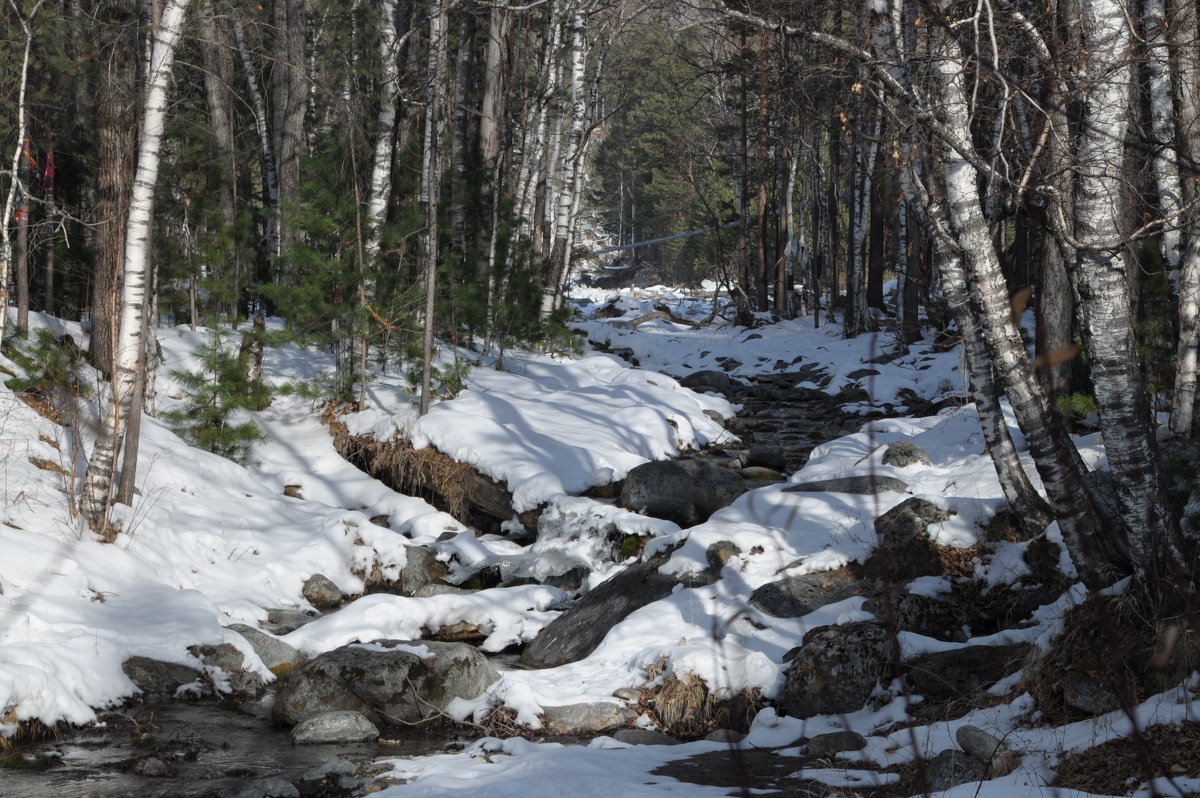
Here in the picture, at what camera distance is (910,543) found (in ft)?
23.8

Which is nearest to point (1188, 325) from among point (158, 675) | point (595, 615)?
point (595, 615)

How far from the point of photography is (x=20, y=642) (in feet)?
19.5

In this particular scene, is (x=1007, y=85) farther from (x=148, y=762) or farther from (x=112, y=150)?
(x=112, y=150)

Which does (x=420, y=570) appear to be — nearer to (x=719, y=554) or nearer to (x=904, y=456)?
(x=719, y=554)

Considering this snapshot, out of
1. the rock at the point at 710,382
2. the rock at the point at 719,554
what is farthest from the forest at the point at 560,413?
the rock at the point at 710,382

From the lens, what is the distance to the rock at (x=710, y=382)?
18.7m

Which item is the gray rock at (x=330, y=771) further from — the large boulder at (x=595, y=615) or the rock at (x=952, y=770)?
the rock at (x=952, y=770)

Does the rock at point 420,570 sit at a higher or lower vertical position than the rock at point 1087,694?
lower

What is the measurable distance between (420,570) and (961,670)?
5693 millimetres

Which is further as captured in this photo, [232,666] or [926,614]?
[232,666]

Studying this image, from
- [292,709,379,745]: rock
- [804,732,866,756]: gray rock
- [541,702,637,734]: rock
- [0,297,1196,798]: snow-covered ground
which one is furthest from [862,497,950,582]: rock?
[292,709,379,745]: rock

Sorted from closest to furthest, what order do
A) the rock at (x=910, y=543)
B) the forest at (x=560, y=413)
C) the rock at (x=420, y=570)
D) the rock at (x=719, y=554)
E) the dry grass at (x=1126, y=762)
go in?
the dry grass at (x=1126, y=762), the forest at (x=560, y=413), the rock at (x=910, y=543), the rock at (x=719, y=554), the rock at (x=420, y=570)

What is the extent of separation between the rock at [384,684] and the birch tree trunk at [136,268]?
9.73ft

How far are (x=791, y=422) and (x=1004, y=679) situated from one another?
10253 millimetres
